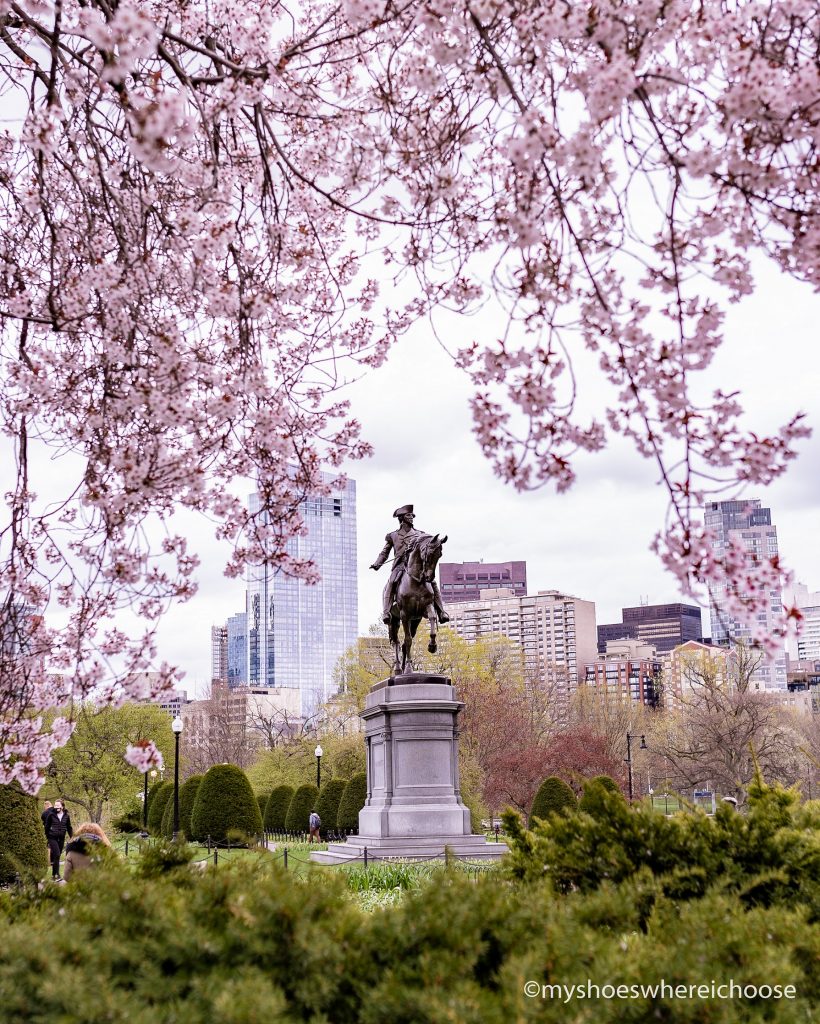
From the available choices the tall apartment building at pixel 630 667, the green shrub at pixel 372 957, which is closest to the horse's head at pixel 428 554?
the green shrub at pixel 372 957

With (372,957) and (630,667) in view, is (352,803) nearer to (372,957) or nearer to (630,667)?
(372,957)

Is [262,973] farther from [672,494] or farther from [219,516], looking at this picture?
[219,516]

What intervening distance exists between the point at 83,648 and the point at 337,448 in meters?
2.62

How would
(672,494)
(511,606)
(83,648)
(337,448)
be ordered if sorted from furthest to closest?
(511,606), (337,448), (83,648), (672,494)

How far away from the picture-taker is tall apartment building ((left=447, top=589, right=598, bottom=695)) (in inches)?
6393

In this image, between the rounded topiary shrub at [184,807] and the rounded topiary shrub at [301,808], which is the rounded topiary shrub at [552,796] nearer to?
the rounded topiary shrub at [301,808]

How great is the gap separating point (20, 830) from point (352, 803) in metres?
14.5

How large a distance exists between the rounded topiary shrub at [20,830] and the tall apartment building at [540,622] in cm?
13429

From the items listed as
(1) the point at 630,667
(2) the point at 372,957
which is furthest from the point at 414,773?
(1) the point at 630,667

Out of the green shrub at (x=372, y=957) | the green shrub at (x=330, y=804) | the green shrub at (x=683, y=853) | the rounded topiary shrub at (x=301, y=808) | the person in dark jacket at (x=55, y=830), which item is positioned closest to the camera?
the green shrub at (x=372, y=957)

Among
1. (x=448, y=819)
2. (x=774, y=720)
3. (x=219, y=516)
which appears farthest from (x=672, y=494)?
(x=774, y=720)

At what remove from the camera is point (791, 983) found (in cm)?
358

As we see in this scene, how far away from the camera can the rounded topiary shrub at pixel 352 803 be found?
3025 cm

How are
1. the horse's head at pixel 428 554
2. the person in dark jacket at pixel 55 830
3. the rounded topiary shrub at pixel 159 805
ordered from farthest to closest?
1. the rounded topiary shrub at pixel 159 805
2. the person in dark jacket at pixel 55 830
3. the horse's head at pixel 428 554
